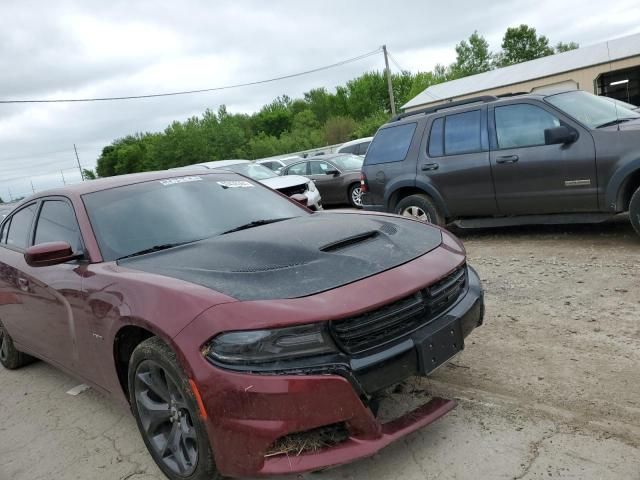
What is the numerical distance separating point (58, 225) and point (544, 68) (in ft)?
99.7

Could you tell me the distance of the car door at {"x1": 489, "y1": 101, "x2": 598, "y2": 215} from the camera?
5945 mm

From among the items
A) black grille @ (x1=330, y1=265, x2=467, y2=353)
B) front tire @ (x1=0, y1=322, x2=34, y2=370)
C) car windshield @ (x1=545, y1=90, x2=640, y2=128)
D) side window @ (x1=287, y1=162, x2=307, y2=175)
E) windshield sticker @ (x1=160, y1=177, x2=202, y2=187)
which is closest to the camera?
black grille @ (x1=330, y1=265, x2=467, y2=353)

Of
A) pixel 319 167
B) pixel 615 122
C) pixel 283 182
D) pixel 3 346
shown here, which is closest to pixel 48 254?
pixel 3 346

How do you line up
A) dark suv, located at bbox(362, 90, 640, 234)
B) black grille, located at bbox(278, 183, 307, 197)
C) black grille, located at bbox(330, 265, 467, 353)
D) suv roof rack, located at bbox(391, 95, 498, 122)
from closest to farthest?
black grille, located at bbox(330, 265, 467, 353) → dark suv, located at bbox(362, 90, 640, 234) → suv roof rack, located at bbox(391, 95, 498, 122) → black grille, located at bbox(278, 183, 307, 197)

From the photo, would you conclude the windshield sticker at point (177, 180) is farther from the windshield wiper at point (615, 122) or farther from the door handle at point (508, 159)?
the windshield wiper at point (615, 122)

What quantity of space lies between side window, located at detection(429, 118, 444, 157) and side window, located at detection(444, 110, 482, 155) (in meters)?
0.06

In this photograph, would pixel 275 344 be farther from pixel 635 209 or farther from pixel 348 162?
pixel 348 162

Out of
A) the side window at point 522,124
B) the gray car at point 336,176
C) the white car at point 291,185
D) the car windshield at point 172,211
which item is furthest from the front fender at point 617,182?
the gray car at point 336,176

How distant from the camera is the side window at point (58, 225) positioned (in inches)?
140

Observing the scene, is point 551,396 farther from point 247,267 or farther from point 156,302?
point 156,302

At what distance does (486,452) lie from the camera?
2695mm

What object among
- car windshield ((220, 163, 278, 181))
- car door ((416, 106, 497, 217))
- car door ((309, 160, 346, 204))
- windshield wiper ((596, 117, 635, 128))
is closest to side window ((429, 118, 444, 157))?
car door ((416, 106, 497, 217))

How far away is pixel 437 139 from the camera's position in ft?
24.2

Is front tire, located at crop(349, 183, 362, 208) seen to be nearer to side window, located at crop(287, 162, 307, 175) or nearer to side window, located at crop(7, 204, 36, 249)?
side window, located at crop(287, 162, 307, 175)
